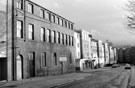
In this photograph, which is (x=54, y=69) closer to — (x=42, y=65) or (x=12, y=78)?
(x=42, y=65)

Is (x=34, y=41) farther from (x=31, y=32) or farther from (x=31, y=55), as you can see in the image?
(x=31, y=55)

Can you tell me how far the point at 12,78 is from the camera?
75.4 feet

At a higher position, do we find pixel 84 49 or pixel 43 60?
pixel 84 49

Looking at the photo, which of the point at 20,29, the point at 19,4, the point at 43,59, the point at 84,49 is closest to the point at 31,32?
the point at 20,29

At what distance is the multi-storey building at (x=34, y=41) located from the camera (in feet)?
77.7

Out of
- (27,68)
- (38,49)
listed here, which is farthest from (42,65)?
(27,68)

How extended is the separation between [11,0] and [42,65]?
463 inches

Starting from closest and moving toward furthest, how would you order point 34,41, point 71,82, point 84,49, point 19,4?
point 71,82 → point 19,4 → point 34,41 → point 84,49

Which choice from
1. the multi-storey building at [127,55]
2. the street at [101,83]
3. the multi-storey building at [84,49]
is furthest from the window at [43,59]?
the multi-storey building at [127,55]

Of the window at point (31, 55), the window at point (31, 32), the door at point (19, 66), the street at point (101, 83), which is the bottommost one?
the street at point (101, 83)

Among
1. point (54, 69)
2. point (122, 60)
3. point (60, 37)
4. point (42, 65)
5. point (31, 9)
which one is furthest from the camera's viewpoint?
point (122, 60)

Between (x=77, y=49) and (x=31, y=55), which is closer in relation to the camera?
(x=31, y=55)

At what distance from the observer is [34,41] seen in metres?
28.9

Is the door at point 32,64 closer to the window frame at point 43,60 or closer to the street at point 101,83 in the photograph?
the window frame at point 43,60
